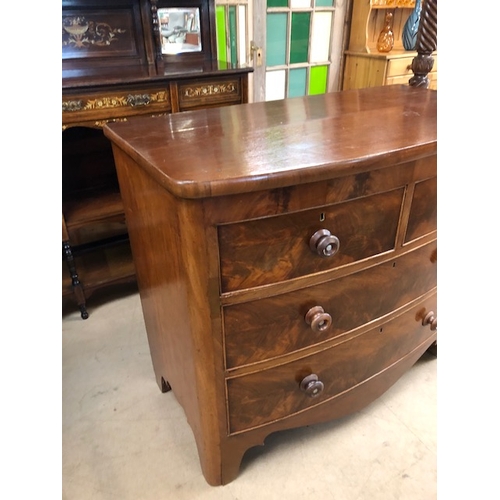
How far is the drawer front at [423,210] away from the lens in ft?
3.20

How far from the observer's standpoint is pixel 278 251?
2.76 ft

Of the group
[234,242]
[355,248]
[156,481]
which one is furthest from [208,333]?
[156,481]

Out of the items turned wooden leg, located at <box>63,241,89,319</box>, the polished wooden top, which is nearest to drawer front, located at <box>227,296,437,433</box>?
the polished wooden top

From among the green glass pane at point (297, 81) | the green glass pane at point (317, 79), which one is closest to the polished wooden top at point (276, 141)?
the green glass pane at point (297, 81)

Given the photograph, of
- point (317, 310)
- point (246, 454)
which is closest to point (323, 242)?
point (317, 310)

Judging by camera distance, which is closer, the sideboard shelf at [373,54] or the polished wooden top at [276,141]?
the polished wooden top at [276,141]

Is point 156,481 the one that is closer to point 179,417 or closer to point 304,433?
point 179,417

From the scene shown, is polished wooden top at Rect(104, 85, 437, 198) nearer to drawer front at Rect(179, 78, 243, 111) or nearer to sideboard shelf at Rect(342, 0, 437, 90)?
drawer front at Rect(179, 78, 243, 111)

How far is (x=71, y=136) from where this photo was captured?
1.97 meters

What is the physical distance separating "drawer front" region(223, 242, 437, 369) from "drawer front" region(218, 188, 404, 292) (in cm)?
6

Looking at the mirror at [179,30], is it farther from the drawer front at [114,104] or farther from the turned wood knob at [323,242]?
the turned wood knob at [323,242]
